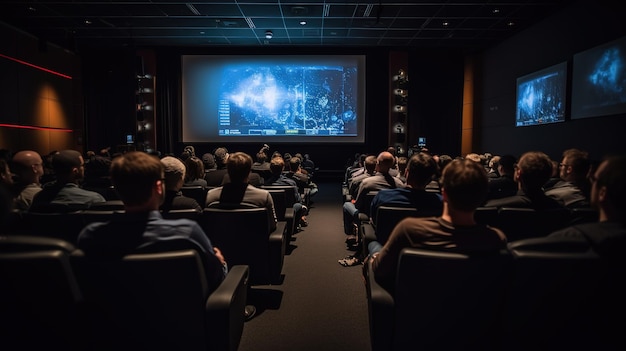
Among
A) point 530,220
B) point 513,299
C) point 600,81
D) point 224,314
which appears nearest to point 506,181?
point 530,220

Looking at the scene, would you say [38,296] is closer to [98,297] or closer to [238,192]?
[98,297]

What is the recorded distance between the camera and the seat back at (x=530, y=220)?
98.8 inches

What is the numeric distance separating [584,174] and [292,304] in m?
2.59

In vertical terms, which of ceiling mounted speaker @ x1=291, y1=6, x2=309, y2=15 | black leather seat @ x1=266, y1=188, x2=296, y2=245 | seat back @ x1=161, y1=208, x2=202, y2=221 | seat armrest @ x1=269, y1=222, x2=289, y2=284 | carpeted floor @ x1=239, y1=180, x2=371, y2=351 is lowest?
carpeted floor @ x1=239, y1=180, x2=371, y2=351

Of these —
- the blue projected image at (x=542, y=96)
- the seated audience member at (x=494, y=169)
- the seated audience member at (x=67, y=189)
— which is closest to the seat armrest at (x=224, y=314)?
the seated audience member at (x=67, y=189)

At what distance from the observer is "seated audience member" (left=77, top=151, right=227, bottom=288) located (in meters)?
1.44

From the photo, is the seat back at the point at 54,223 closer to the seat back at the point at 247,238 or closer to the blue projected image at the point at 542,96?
the seat back at the point at 247,238

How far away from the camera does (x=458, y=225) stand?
1.57 meters

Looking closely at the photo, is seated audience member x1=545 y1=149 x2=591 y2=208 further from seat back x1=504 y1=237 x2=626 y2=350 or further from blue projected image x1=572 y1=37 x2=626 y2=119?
blue projected image x1=572 y1=37 x2=626 y2=119

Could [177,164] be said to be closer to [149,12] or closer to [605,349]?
[605,349]

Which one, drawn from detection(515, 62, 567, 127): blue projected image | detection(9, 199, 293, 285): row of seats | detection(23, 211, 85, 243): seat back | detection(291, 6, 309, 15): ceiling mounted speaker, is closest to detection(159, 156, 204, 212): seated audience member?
detection(9, 199, 293, 285): row of seats

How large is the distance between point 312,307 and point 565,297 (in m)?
1.96

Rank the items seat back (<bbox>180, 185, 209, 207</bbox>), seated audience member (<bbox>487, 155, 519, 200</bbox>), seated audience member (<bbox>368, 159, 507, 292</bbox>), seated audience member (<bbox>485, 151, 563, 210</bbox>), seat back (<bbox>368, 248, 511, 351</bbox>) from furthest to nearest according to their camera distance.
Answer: seat back (<bbox>180, 185, 209, 207</bbox>) < seated audience member (<bbox>487, 155, 519, 200</bbox>) < seated audience member (<bbox>485, 151, 563, 210</bbox>) < seated audience member (<bbox>368, 159, 507, 292</bbox>) < seat back (<bbox>368, 248, 511, 351</bbox>)

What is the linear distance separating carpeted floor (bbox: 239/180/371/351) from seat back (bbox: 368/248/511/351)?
92 cm
